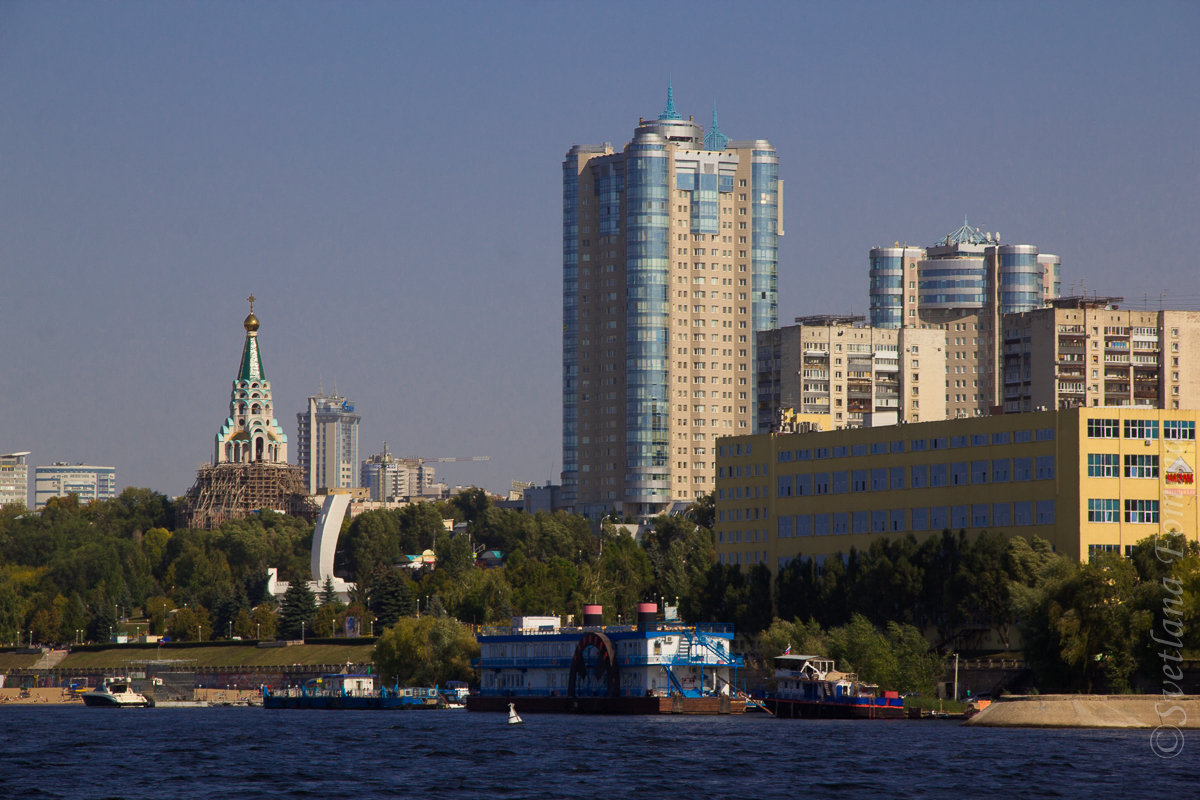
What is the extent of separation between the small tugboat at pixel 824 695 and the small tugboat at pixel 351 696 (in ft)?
139

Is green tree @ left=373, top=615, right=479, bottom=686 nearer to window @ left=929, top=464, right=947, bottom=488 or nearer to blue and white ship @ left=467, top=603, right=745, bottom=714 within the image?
blue and white ship @ left=467, top=603, right=745, bottom=714

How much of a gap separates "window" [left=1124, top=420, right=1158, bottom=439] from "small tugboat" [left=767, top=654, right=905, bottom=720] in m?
26.8

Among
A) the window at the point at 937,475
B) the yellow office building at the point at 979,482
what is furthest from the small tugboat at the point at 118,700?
the window at the point at 937,475

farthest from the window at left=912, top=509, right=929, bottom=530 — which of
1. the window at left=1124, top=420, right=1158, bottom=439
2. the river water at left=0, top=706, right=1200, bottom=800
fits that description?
the river water at left=0, top=706, right=1200, bottom=800

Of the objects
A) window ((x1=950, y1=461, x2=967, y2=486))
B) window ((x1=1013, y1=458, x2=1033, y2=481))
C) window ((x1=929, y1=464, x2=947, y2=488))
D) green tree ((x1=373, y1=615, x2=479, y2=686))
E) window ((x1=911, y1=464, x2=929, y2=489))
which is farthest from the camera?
green tree ((x1=373, y1=615, x2=479, y2=686))

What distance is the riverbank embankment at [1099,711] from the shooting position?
104m

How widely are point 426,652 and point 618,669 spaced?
45.6 meters

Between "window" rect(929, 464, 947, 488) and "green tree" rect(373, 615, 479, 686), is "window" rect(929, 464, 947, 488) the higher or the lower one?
the higher one

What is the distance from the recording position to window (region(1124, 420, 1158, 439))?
14188 centimetres

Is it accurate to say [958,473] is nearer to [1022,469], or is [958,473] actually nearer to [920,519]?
[920,519]

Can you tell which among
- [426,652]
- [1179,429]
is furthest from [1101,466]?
[426,652]

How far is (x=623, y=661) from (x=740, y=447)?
42.3 metres

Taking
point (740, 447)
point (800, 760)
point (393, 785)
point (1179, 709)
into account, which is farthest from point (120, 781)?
point (740, 447)

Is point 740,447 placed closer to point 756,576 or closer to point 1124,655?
point 756,576
